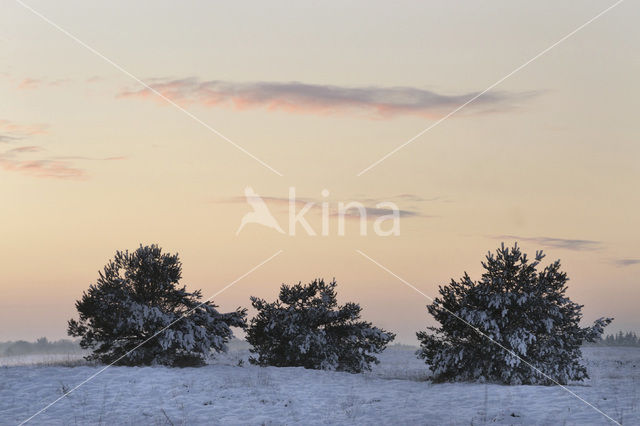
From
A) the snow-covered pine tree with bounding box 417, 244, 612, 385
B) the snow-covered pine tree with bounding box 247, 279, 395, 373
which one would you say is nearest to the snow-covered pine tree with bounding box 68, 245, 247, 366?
the snow-covered pine tree with bounding box 247, 279, 395, 373

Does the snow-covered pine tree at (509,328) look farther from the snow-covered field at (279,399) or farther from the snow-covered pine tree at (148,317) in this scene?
the snow-covered pine tree at (148,317)

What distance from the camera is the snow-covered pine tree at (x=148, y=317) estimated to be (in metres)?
28.2

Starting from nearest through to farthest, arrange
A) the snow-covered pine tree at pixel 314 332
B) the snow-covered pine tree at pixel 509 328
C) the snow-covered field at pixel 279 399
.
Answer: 1. the snow-covered field at pixel 279 399
2. the snow-covered pine tree at pixel 509 328
3. the snow-covered pine tree at pixel 314 332

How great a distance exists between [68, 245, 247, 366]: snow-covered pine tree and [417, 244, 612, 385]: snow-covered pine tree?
9020 mm

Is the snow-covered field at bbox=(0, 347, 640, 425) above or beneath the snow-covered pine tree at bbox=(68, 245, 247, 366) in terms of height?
beneath

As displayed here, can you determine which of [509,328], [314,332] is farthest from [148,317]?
[509,328]

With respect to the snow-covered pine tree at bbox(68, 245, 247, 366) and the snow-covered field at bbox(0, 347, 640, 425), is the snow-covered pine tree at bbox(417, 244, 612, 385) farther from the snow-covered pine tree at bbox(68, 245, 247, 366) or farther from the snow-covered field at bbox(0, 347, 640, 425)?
the snow-covered pine tree at bbox(68, 245, 247, 366)

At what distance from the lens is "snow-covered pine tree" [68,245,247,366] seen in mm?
28250

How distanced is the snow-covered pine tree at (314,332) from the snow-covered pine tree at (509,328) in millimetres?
4053

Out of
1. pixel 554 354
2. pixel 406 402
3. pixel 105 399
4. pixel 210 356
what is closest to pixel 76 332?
pixel 210 356

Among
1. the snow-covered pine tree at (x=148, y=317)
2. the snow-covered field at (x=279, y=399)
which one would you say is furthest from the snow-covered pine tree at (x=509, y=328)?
the snow-covered pine tree at (x=148, y=317)

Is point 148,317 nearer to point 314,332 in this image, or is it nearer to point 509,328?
point 314,332

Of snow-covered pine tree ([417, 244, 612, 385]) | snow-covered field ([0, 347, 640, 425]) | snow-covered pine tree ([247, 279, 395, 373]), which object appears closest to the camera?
snow-covered field ([0, 347, 640, 425])

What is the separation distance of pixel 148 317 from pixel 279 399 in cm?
855
